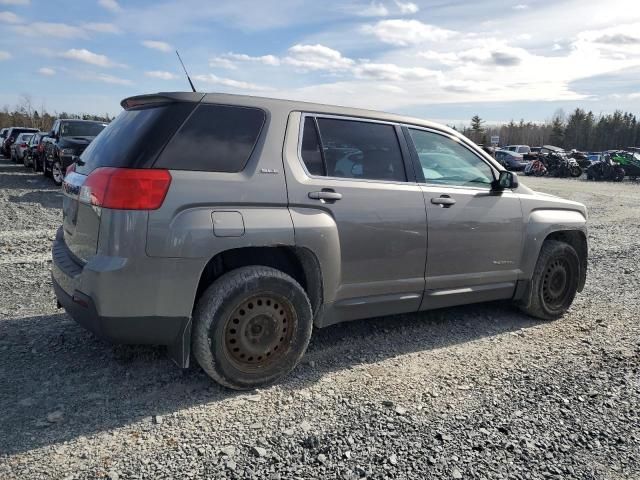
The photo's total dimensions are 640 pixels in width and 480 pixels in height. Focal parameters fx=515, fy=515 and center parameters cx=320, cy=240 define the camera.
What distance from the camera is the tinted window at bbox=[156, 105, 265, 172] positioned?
313 cm

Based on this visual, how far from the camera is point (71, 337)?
4137 millimetres

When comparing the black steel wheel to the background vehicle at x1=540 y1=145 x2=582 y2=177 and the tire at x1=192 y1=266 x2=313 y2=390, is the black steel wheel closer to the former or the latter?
the tire at x1=192 y1=266 x2=313 y2=390

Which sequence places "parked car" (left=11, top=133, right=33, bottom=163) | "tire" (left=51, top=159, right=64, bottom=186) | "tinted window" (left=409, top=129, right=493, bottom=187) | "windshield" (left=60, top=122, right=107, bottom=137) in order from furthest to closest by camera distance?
"parked car" (left=11, top=133, right=33, bottom=163) → "windshield" (left=60, top=122, right=107, bottom=137) → "tire" (left=51, top=159, right=64, bottom=186) → "tinted window" (left=409, top=129, right=493, bottom=187)

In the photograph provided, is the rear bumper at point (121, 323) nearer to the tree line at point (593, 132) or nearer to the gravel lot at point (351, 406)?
the gravel lot at point (351, 406)

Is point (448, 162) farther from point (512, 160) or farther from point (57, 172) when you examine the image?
point (512, 160)

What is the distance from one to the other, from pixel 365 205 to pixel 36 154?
1982cm

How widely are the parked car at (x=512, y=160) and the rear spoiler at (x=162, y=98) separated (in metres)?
33.7

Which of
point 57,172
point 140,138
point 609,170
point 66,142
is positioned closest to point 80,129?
point 57,172

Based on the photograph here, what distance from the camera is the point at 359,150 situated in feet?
12.9

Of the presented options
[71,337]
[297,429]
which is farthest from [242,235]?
[71,337]

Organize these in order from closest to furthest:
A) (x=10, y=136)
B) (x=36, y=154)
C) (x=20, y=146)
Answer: (x=36, y=154) → (x=20, y=146) → (x=10, y=136)

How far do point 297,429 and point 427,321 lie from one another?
7.48 feet

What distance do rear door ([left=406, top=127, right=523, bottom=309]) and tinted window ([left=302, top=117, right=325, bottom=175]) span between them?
0.94 metres

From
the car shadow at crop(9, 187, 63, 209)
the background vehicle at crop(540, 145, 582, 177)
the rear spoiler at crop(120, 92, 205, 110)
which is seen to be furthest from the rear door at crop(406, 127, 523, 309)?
the background vehicle at crop(540, 145, 582, 177)
